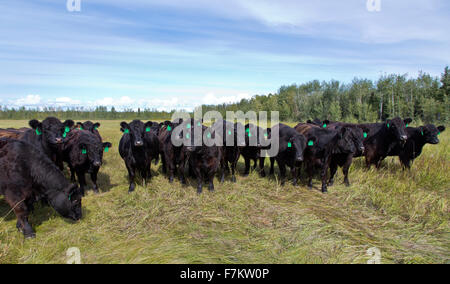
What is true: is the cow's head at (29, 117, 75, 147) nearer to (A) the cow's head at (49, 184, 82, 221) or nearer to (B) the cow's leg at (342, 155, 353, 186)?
(A) the cow's head at (49, 184, 82, 221)

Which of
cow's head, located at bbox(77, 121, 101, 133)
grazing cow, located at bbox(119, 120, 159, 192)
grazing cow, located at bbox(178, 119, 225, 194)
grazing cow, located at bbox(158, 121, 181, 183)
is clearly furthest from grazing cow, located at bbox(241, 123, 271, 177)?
cow's head, located at bbox(77, 121, 101, 133)

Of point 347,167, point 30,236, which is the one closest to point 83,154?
point 30,236

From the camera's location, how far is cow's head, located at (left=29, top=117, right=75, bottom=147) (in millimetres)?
6691

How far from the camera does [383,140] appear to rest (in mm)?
8781

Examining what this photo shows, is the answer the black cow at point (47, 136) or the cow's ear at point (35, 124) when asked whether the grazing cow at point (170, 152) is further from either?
the cow's ear at point (35, 124)

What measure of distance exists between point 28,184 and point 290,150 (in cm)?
647

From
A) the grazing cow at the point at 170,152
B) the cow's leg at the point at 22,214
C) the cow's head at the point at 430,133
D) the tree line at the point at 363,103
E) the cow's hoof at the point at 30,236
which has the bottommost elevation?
the cow's hoof at the point at 30,236

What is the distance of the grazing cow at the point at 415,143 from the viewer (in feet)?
28.2

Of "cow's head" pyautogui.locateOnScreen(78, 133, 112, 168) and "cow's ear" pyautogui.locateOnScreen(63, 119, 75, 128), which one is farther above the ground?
"cow's ear" pyautogui.locateOnScreen(63, 119, 75, 128)

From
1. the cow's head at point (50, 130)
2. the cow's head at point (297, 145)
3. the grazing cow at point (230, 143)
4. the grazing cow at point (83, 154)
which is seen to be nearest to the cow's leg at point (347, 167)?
the cow's head at point (297, 145)

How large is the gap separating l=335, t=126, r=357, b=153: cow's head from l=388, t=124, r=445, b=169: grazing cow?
2814 mm

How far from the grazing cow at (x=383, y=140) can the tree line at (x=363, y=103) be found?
23881mm
